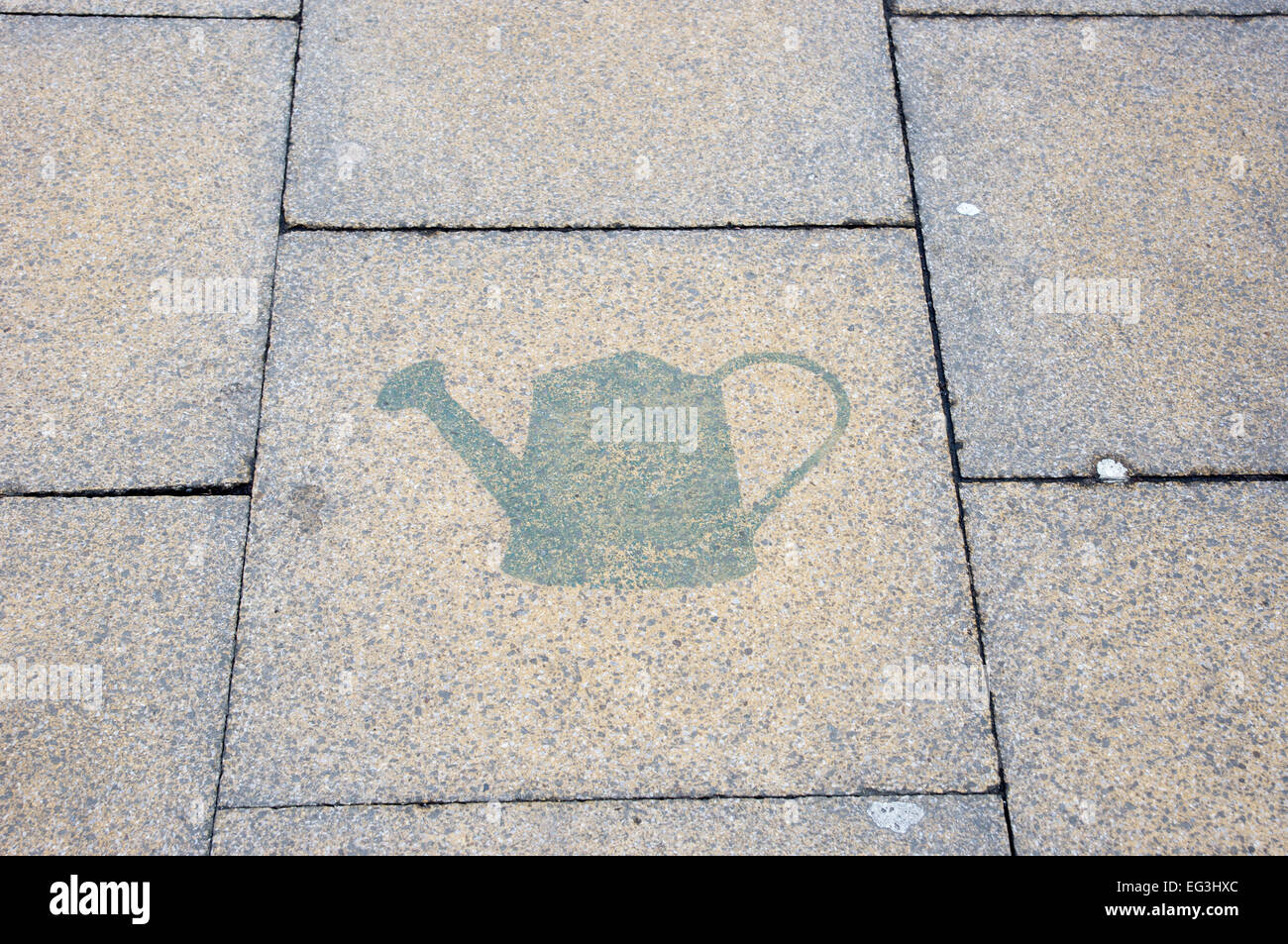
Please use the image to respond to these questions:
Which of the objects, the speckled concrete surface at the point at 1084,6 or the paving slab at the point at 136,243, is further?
the speckled concrete surface at the point at 1084,6

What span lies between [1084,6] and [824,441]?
233 cm

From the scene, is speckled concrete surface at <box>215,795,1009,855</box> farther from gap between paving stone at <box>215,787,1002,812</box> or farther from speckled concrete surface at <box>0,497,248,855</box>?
speckled concrete surface at <box>0,497,248,855</box>

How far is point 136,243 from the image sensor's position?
2.90 metres

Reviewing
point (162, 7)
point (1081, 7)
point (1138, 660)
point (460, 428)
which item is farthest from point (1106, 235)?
point (162, 7)

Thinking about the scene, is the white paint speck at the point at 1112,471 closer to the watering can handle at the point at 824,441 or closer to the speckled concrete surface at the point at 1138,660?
the speckled concrete surface at the point at 1138,660

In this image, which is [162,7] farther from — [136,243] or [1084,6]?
[1084,6]

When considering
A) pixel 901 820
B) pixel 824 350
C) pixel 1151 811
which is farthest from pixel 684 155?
pixel 1151 811

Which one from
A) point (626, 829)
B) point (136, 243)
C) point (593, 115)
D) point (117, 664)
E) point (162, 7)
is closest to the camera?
point (626, 829)

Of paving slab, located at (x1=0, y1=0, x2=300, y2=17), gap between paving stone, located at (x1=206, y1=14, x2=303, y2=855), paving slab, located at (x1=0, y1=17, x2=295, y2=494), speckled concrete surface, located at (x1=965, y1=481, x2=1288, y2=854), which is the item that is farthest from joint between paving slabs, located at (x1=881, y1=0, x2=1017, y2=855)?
paving slab, located at (x1=0, y1=0, x2=300, y2=17)

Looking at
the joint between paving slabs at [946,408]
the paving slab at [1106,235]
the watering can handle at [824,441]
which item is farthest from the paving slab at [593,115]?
the watering can handle at [824,441]

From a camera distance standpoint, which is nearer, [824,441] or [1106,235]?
[824,441]

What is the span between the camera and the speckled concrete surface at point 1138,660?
7.20ft

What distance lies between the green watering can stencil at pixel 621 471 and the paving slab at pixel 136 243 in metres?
0.62

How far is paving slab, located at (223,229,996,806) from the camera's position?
224cm
